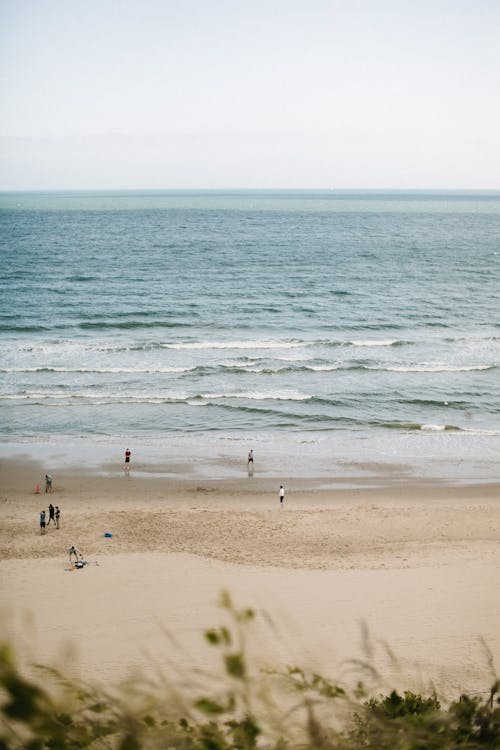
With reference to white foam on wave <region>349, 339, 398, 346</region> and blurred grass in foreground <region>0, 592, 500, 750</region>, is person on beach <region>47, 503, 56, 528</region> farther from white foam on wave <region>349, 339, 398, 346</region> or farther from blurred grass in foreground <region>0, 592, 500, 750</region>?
white foam on wave <region>349, 339, 398, 346</region>

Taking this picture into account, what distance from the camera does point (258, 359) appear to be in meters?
38.8

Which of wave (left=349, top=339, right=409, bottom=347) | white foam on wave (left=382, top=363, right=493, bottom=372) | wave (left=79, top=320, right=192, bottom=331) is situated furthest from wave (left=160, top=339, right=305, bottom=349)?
white foam on wave (left=382, top=363, right=493, bottom=372)

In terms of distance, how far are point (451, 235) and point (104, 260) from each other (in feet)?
207

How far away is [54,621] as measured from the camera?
14492 mm

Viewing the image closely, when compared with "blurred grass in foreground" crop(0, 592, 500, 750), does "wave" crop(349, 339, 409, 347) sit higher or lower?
lower

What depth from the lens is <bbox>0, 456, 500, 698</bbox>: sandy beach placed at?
43.7 ft

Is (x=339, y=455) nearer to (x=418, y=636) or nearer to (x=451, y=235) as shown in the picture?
(x=418, y=636)

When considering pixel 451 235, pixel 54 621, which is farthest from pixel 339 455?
pixel 451 235

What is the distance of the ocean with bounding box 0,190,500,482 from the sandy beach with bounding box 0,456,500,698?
121 inches

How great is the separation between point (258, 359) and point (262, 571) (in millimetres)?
22629

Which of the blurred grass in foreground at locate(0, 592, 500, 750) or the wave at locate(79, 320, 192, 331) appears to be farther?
the wave at locate(79, 320, 192, 331)

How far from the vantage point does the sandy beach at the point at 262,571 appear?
1333 cm

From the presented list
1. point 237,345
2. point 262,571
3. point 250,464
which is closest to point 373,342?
point 237,345

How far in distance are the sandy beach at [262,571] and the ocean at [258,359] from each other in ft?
10.1
